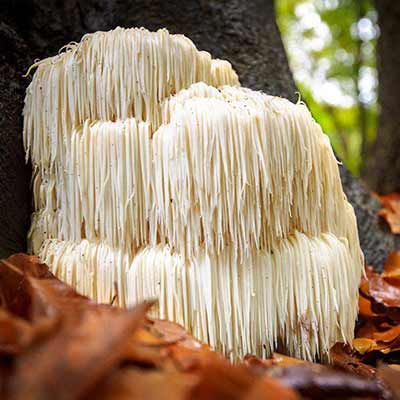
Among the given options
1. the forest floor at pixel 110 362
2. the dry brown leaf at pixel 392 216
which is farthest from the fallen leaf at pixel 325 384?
the dry brown leaf at pixel 392 216

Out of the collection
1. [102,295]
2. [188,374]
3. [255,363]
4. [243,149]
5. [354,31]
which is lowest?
[255,363]

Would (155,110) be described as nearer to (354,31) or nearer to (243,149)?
(243,149)

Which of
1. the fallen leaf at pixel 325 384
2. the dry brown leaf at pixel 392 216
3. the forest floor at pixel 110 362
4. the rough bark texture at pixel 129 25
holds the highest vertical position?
the rough bark texture at pixel 129 25

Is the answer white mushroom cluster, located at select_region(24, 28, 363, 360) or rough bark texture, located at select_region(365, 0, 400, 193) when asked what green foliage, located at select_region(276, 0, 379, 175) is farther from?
white mushroom cluster, located at select_region(24, 28, 363, 360)

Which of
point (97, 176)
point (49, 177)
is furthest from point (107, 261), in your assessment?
point (49, 177)

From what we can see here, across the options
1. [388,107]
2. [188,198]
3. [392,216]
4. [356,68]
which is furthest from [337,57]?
[188,198]

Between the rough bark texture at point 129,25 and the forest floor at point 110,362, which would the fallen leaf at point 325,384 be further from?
the rough bark texture at point 129,25

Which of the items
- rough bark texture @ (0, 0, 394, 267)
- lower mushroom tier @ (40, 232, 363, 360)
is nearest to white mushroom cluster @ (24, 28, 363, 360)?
lower mushroom tier @ (40, 232, 363, 360)

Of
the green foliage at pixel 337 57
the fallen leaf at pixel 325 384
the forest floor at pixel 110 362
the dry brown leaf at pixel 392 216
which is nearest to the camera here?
the forest floor at pixel 110 362
